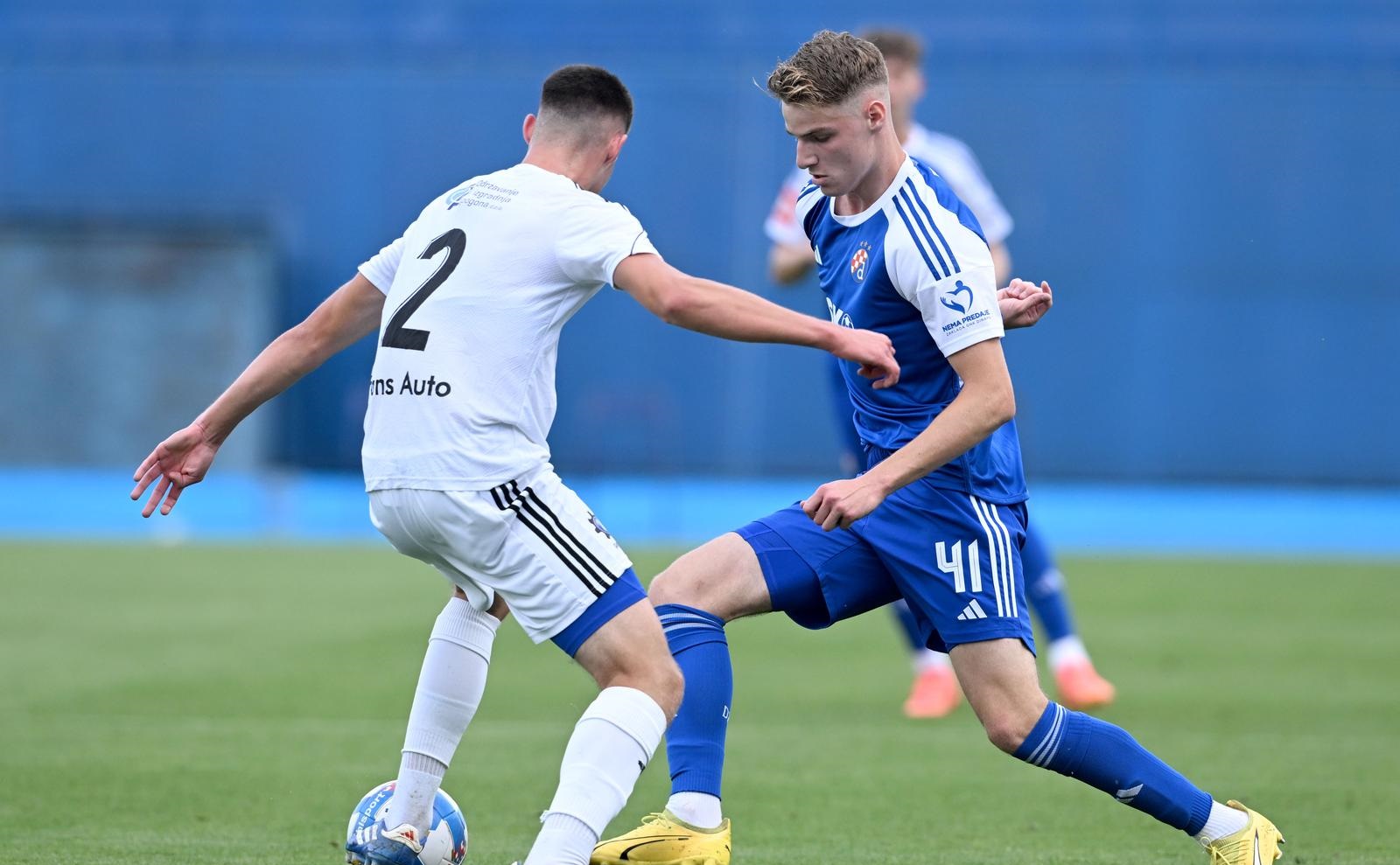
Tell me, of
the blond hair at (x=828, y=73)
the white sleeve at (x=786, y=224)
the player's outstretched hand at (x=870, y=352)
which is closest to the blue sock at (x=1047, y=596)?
the white sleeve at (x=786, y=224)

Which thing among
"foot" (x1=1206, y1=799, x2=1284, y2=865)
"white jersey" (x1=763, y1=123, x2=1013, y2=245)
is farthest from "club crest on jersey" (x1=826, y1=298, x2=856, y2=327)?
"white jersey" (x1=763, y1=123, x2=1013, y2=245)

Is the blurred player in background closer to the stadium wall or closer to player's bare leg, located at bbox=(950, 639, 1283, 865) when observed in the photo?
player's bare leg, located at bbox=(950, 639, 1283, 865)

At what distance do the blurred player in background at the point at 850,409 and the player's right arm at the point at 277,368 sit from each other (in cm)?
291

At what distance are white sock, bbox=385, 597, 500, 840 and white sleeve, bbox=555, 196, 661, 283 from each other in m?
1.05

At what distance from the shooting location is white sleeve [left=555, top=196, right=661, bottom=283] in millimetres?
3934

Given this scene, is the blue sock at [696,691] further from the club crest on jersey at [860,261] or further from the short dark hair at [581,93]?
the short dark hair at [581,93]

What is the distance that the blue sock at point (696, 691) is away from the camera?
4520 mm

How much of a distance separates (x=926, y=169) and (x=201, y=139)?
66.4ft

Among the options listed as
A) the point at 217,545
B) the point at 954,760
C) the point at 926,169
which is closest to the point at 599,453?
the point at 217,545

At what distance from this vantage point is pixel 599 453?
2245 cm

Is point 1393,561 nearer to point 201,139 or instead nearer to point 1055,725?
point 1055,725

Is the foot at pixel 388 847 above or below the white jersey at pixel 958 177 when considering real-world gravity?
below

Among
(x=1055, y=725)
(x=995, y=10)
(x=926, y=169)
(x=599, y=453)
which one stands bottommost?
(x=599, y=453)

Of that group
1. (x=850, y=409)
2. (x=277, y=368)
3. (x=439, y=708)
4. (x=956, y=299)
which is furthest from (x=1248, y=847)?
(x=850, y=409)
